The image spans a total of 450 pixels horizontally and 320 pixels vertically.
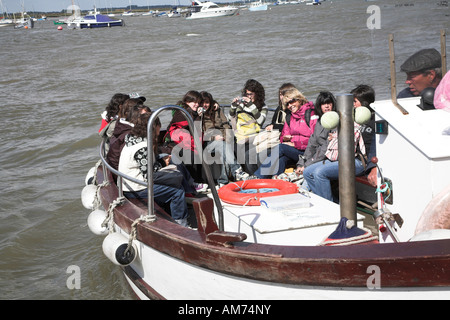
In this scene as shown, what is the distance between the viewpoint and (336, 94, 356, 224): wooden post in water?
10.6 ft

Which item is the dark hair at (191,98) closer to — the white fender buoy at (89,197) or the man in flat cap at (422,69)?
the white fender buoy at (89,197)

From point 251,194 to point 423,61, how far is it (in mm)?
1424

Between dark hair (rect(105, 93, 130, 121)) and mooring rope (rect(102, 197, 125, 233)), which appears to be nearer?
mooring rope (rect(102, 197, 125, 233))

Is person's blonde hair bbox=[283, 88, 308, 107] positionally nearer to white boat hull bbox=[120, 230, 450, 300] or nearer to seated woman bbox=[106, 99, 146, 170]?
seated woman bbox=[106, 99, 146, 170]

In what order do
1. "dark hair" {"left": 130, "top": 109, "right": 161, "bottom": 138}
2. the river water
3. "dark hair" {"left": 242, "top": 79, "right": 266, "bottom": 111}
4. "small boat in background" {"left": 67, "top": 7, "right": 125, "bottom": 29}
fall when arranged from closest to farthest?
the river water, "dark hair" {"left": 130, "top": 109, "right": 161, "bottom": 138}, "dark hair" {"left": 242, "top": 79, "right": 266, "bottom": 111}, "small boat in background" {"left": 67, "top": 7, "right": 125, "bottom": 29}

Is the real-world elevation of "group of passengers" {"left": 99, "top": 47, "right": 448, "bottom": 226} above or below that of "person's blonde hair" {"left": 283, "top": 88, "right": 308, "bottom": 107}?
below

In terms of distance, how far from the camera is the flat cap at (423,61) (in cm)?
346

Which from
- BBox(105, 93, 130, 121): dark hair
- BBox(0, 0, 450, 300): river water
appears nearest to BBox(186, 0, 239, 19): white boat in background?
BBox(0, 0, 450, 300): river water

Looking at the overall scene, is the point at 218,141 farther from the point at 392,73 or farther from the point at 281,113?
the point at 392,73

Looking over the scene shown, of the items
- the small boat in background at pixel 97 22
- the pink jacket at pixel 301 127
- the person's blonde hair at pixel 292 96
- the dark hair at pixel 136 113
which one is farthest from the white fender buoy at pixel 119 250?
the small boat in background at pixel 97 22

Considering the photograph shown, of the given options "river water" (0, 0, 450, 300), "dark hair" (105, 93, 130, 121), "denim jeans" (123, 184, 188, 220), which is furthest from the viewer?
"dark hair" (105, 93, 130, 121)

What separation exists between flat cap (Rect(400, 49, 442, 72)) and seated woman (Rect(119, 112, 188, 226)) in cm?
170

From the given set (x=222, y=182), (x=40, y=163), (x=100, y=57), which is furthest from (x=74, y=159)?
(x=100, y=57)
